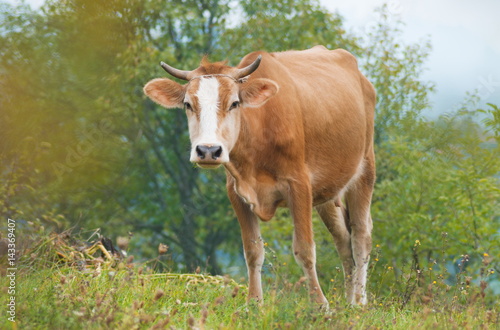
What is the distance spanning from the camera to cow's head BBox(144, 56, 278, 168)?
601 cm

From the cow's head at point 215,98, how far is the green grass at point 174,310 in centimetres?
120

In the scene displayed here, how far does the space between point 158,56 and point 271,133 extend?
1361cm

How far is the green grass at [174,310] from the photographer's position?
4273 mm

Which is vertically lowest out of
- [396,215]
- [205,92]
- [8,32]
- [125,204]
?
[125,204]

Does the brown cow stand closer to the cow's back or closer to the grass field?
the cow's back

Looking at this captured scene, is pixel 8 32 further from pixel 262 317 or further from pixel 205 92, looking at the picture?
pixel 262 317

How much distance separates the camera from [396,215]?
13781 millimetres

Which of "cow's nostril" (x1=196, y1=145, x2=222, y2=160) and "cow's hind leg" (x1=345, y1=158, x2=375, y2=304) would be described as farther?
"cow's hind leg" (x1=345, y1=158, x2=375, y2=304)

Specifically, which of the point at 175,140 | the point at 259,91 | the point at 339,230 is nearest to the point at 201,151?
the point at 259,91

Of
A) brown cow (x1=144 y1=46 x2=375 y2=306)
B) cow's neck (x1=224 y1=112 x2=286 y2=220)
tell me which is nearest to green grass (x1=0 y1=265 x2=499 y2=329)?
brown cow (x1=144 y1=46 x2=375 y2=306)

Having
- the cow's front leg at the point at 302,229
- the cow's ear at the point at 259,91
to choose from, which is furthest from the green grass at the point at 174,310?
the cow's ear at the point at 259,91

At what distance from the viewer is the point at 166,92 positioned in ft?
21.7

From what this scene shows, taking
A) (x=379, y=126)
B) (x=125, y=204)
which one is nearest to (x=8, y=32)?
(x=125, y=204)

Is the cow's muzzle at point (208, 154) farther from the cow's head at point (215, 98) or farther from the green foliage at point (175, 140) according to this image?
the green foliage at point (175, 140)
